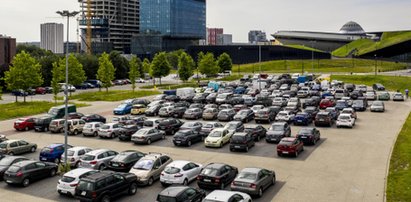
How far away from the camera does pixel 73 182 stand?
20.4 meters

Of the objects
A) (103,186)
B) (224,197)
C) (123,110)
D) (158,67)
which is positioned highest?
(158,67)

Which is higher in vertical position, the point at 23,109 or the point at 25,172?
the point at 23,109

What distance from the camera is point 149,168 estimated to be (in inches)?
891

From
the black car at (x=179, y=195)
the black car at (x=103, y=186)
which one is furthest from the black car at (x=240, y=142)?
the black car at (x=179, y=195)

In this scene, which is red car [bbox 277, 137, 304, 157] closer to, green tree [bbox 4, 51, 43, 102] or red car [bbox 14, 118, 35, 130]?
red car [bbox 14, 118, 35, 130]

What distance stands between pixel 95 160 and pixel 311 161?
1311cm

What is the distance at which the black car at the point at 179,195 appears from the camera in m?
17.5

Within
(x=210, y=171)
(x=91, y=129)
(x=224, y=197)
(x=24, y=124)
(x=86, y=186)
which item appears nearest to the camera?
(x=224, y=197)

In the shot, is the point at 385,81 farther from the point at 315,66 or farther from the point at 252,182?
the point at 252,182

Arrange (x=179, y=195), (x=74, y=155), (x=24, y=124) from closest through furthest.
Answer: (x=179, y=195) → (x=74, y=155) → (x=24, y=124)

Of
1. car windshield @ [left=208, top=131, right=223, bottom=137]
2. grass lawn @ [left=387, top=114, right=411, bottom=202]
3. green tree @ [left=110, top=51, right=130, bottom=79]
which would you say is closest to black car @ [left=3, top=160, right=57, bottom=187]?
car windshield @ [left=208, top=131, right=223, bottom=137]

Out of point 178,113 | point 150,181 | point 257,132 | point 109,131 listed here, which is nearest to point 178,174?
point 150,181

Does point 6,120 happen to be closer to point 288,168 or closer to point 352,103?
point 288,168

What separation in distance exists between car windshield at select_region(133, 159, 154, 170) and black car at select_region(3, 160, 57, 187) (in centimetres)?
508
